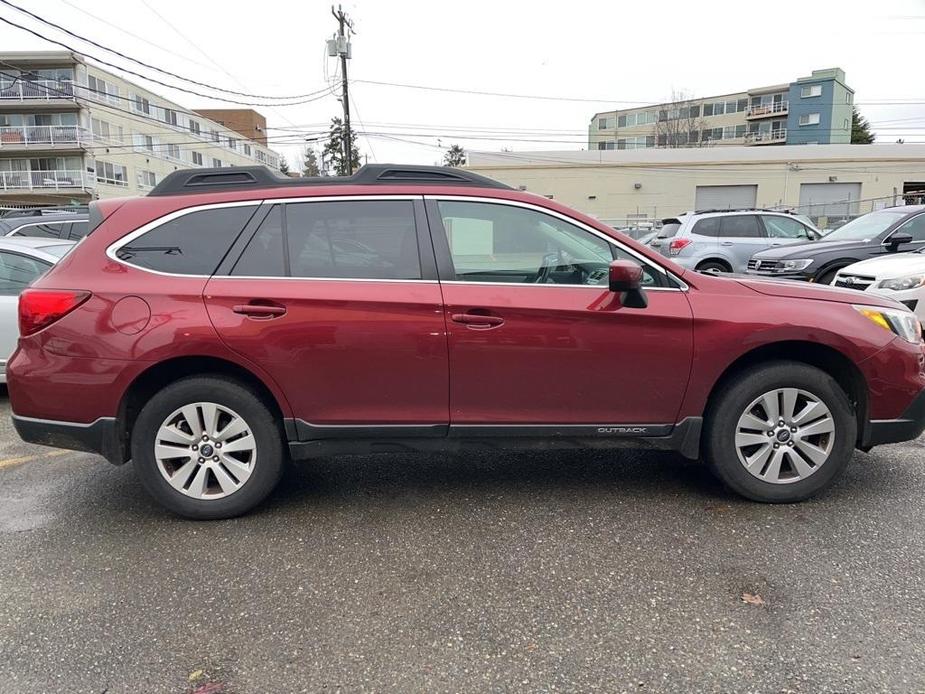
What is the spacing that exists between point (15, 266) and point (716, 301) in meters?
6.14

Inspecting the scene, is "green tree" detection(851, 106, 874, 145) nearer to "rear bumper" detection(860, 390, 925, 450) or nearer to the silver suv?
the silver suv

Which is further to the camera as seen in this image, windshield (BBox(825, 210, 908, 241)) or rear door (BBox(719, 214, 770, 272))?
rear door (BBox(719, 214, 770, 272))

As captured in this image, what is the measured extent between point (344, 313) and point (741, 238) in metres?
11.4

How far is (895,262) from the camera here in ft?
24.3

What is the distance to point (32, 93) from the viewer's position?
43.4 m

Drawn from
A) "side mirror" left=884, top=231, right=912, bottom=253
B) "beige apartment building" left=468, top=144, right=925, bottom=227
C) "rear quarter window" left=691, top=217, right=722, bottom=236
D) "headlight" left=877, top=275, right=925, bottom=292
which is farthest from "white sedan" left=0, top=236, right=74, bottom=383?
"beige apartment building" left=468, top=144, right=925, bottom=227

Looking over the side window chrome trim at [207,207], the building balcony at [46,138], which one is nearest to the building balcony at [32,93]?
the building balcony at [46,138]

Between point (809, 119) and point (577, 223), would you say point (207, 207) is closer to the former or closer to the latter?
point (577, 223)

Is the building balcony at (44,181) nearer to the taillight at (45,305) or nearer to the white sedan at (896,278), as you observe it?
the taillight at (45,305)

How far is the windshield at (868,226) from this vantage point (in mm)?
9539

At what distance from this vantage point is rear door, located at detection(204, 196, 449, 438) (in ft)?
10.9

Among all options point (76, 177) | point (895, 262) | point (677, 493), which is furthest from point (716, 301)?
point (76, 177)

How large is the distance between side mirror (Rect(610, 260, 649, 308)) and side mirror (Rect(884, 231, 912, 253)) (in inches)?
300

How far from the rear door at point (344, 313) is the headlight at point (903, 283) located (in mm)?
6065
